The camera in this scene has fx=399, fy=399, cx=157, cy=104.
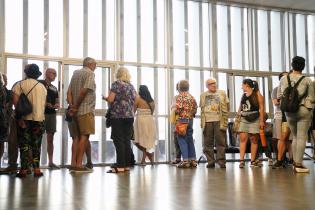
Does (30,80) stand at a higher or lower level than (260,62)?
lower

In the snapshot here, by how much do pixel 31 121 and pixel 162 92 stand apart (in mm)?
4139

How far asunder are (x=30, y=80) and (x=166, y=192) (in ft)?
7.71

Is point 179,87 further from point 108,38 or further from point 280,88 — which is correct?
point 108,38

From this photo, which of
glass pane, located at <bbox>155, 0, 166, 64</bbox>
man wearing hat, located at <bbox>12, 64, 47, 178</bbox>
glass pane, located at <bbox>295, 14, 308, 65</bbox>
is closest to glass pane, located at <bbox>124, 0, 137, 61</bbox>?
glass pane, located at <bbox>155, 0, 166, 64</bbox>

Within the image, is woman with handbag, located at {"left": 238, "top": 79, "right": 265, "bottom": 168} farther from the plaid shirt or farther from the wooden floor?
the wooden floor

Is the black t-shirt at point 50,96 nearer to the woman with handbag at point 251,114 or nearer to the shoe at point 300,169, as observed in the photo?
the woman with handbag at point 251,114

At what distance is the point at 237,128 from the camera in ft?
19.3

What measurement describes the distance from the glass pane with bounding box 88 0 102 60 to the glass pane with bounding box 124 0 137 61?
53 cm

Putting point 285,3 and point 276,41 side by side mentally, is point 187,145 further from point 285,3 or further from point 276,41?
point 285,3

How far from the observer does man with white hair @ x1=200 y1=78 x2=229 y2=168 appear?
5930 millimetres

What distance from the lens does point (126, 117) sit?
491 cm

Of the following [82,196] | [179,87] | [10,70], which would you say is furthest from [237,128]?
[10,70]

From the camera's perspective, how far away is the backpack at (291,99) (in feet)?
15.2

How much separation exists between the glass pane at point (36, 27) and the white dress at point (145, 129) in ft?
7.58
